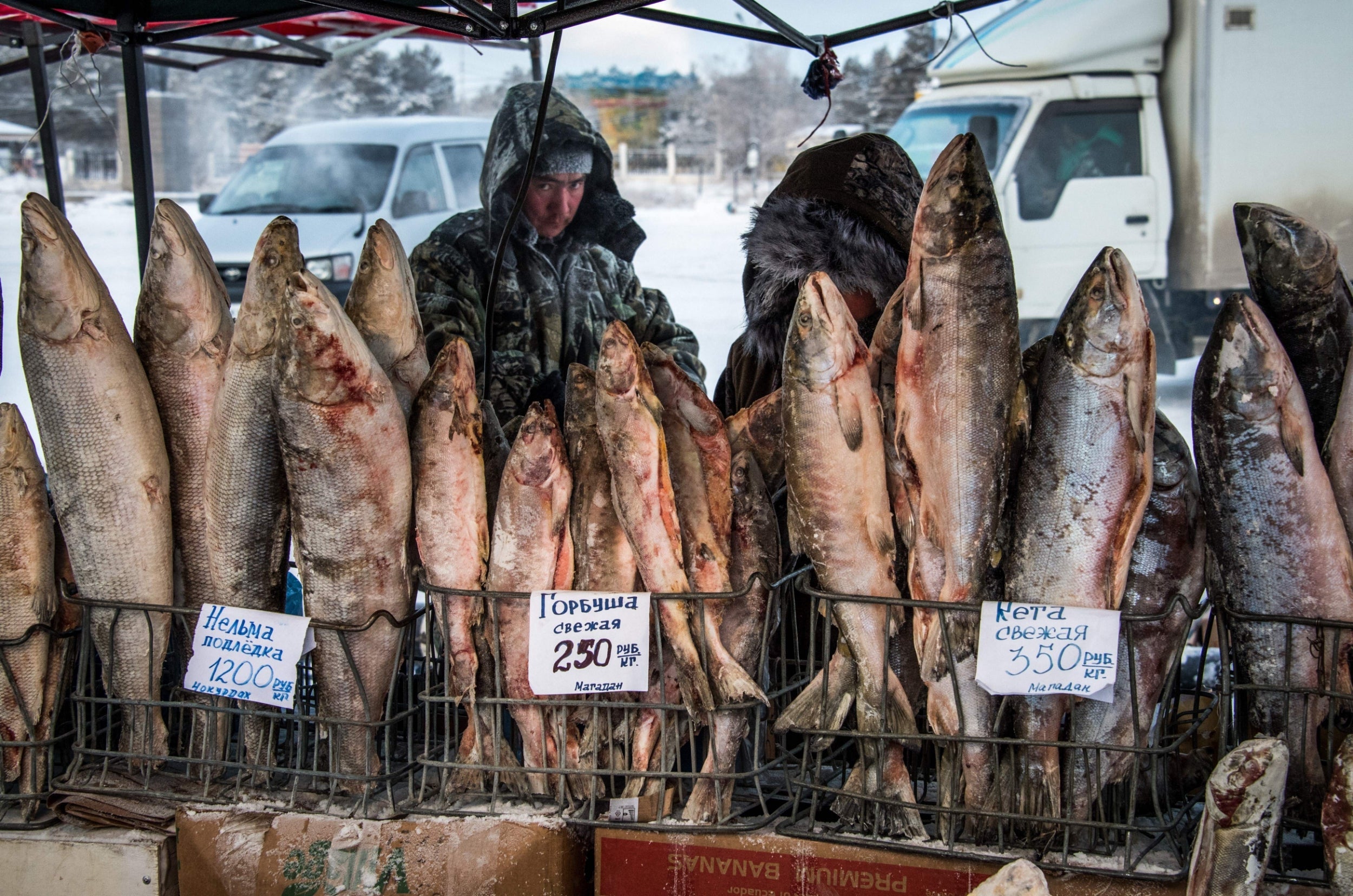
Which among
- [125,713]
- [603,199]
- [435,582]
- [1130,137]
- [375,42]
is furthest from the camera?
[1130,137]

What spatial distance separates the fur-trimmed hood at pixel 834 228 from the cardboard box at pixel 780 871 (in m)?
1.07

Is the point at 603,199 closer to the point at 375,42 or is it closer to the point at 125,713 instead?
the point at 375,42

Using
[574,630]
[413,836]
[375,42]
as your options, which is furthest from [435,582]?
[375,42]

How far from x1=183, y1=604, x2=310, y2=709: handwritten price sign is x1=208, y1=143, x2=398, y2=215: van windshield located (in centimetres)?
508

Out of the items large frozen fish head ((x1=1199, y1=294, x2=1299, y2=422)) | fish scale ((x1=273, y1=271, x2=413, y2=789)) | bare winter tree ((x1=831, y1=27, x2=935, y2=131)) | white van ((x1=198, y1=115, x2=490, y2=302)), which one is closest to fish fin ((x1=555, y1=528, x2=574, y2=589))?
fish scale ((x1=273, y1=271, x2=413, y2=789))

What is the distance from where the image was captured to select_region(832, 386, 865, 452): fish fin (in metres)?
1.36

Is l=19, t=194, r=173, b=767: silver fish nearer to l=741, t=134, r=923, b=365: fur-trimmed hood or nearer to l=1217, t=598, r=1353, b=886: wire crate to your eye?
l=741, t=134, r=923, b=365: fur-trimmed hood

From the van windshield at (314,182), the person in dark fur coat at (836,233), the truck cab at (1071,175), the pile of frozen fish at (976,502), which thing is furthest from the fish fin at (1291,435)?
the van windshield at (314,182)

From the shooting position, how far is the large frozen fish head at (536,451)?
146 cm

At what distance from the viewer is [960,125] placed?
18.9 feet

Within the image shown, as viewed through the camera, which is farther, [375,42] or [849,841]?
[375,42]

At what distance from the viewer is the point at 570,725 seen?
149 cm

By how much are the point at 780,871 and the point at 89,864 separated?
1003 mm

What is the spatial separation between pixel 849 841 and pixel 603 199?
2512 mm
